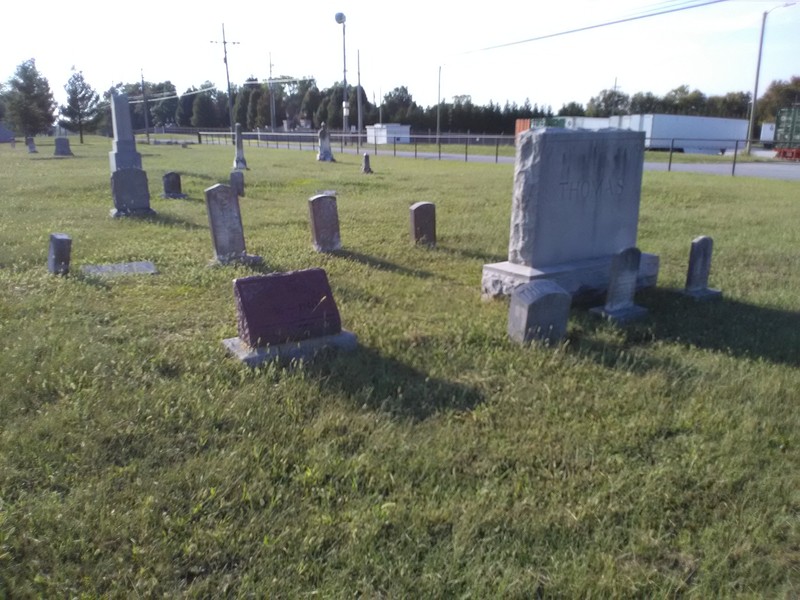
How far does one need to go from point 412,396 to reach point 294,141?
52157mm

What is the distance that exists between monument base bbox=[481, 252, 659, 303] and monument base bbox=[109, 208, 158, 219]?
8.18 meters

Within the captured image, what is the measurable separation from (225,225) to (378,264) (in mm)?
1995

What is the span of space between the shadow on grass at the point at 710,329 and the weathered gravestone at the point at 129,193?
943 centimetres

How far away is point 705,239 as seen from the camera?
21.7ft

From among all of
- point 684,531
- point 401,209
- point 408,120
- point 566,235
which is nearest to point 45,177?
point 401,209

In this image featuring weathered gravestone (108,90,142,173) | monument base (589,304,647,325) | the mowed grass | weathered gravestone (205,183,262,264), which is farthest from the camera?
weathered gravestone (108,90,142,173)

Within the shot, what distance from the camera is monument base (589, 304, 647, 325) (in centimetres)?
581

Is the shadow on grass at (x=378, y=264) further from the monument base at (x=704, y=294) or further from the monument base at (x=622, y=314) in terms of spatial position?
the monument base at (x=704, y=294)

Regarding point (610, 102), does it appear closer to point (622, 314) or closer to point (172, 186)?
point (172, 186)

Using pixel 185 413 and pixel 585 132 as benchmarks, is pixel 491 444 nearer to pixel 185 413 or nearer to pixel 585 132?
pixel 185 413

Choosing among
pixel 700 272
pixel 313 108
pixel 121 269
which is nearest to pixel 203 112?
pixel 313 108

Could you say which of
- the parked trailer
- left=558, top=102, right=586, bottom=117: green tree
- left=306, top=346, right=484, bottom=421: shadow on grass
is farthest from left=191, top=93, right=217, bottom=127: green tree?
left=306, top=346, right=484, bottom=421: shadow on grass

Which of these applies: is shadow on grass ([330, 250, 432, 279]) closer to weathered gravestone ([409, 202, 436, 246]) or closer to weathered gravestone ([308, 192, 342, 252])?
weathered gravestone ([308, 192, 342, 252])

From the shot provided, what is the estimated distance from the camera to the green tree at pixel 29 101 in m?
54.5
